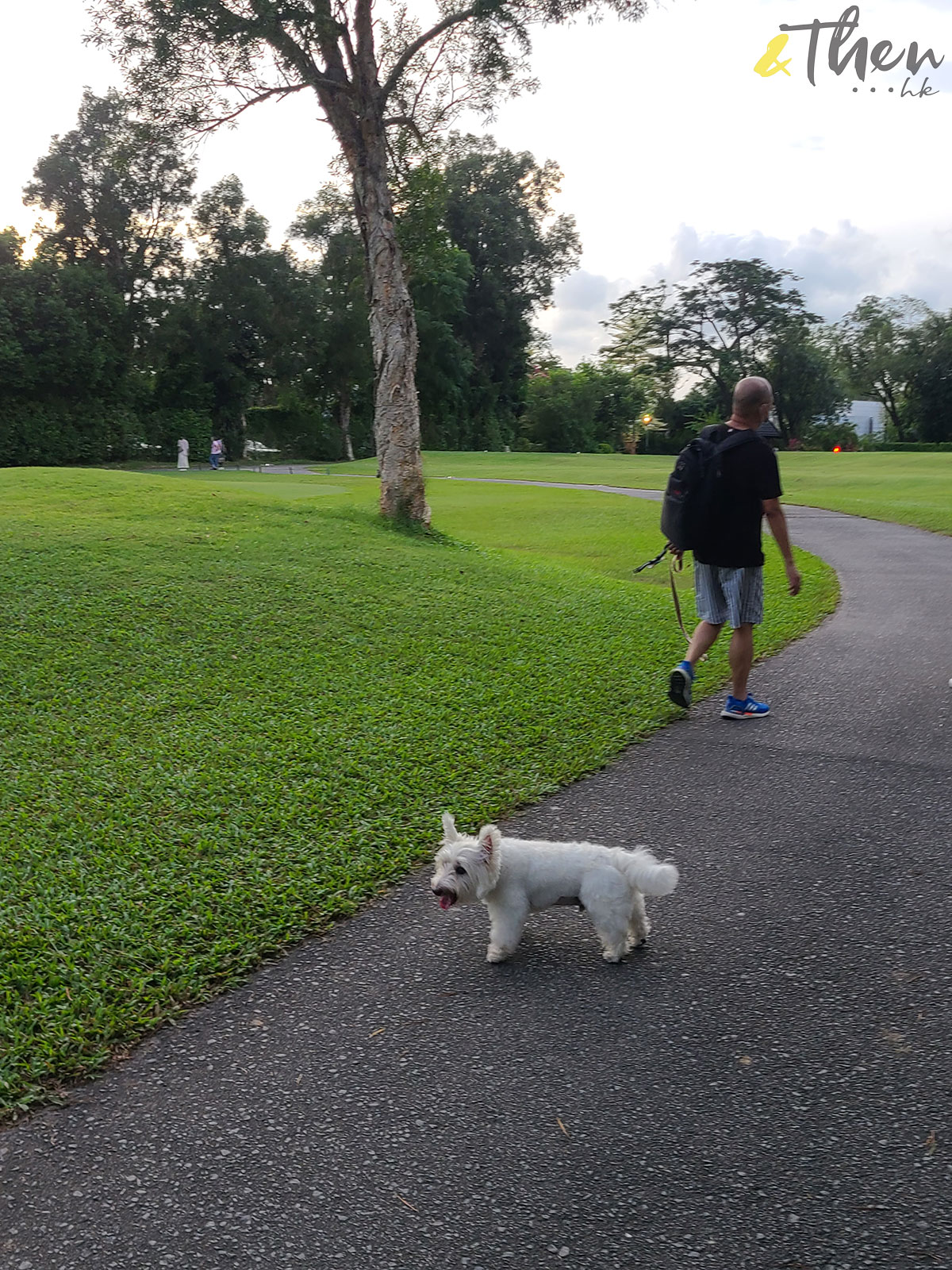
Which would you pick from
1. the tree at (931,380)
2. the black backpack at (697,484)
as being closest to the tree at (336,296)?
the tree at (931,380)

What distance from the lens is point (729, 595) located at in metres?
6.76

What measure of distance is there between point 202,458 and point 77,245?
34.5ft

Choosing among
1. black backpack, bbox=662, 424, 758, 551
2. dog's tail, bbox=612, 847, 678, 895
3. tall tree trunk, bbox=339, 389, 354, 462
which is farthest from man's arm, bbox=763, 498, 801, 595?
tall tree trunk, bbox=339, 389, 354, 462

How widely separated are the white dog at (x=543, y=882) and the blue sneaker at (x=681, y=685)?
10.5ft

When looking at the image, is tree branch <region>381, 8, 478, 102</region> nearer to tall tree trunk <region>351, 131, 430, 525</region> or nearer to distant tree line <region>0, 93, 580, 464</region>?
tall tree trunk <region>351, 131, 430, 525</region>

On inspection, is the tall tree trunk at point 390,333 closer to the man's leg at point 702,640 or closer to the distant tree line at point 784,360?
the man's leg at point 702,640

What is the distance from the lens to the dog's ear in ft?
11.4

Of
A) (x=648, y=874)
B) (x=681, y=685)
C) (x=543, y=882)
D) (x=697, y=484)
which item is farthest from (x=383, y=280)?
(x=648, y=874)

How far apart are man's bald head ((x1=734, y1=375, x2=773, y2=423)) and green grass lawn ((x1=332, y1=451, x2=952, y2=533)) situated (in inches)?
531

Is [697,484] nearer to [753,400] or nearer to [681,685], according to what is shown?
[753,400]

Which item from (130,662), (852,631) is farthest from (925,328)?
(130,662)

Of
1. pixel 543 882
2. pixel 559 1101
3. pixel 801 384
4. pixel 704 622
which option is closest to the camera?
pixel 559 1101

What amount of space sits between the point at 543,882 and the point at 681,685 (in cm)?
339

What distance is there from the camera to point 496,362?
6506cm
